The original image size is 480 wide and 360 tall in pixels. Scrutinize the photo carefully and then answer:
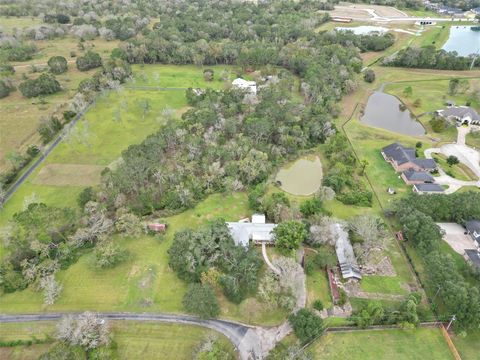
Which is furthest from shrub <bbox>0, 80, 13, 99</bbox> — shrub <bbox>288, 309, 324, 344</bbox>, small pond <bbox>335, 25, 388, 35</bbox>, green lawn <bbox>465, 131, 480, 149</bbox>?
small pond <bbox>335, 25, 388, 35</bbox>

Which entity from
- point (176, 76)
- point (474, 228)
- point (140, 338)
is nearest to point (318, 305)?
point (140, 338)

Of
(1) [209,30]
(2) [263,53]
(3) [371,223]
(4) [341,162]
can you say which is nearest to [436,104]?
(4) [341,162]

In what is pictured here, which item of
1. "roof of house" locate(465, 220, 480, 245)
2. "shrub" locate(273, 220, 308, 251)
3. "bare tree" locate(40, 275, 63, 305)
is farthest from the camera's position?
"roof of house" locate(465, 220, 480, 245)

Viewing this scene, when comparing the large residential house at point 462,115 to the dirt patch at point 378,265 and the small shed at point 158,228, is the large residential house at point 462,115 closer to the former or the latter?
the dirt patch at point 378,265

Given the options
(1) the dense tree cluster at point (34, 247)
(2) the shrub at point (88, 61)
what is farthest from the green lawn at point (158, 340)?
(2) the shrub at point (88, 61)

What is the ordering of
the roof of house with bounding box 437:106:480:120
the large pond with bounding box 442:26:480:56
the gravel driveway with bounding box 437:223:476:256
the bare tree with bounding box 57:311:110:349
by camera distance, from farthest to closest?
1. the large pond with bounding box 442:26:480:56
2. the roof of house with bounding box 437:106:480:120
3. the gravel driveway with bounding box 437:223:476:256
4. the bare tree with bounding box 57:311:110:349

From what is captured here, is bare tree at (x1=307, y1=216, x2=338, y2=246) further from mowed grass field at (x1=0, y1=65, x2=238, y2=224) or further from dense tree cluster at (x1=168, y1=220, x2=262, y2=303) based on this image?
mowed grass field at (x1=0, y1=65, x2=238, y2=224)
